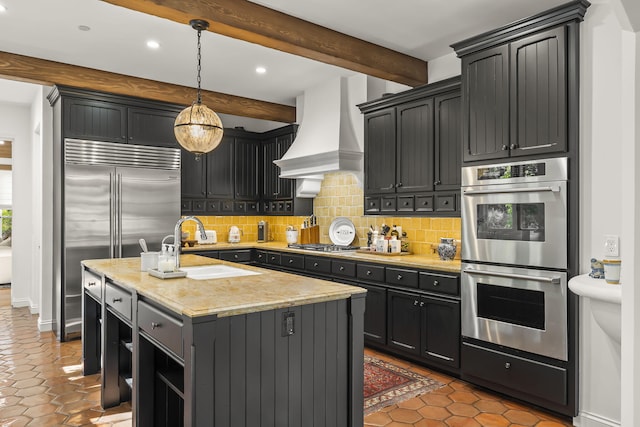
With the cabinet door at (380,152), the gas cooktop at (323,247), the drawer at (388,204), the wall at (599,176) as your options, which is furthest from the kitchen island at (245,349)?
the gas cooktop at (323,247)

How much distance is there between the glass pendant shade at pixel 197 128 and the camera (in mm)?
3182

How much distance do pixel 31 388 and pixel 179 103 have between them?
3416 millimetres

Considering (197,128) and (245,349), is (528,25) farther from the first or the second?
(245,349)

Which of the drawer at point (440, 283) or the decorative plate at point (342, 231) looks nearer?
the drawer at point (440, 283)

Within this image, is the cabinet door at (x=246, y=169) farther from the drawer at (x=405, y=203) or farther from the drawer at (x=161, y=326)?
the drawer at (x=161, y=326)

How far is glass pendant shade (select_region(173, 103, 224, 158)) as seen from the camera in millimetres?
3182

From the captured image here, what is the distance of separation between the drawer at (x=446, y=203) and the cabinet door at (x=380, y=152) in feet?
1.82

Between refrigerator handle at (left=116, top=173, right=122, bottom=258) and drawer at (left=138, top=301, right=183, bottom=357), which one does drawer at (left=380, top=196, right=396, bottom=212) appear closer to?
drawer at (left=138, top=301, right=183, bottom=357)

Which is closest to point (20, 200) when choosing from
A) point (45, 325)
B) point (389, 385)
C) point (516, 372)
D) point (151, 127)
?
point (45, 325)

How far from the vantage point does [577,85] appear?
111 inches

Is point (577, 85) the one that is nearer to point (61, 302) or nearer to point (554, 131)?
point (554, 131)

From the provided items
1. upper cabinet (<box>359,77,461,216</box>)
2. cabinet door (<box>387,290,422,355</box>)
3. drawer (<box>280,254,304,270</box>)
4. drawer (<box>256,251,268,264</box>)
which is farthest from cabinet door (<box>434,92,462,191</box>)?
drawer (<box>256,251,268,264</box>)

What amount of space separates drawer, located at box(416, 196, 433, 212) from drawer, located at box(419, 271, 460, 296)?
668 millimetres

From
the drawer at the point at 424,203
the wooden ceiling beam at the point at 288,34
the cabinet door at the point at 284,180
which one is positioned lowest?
the drawer at the point at 424,203
